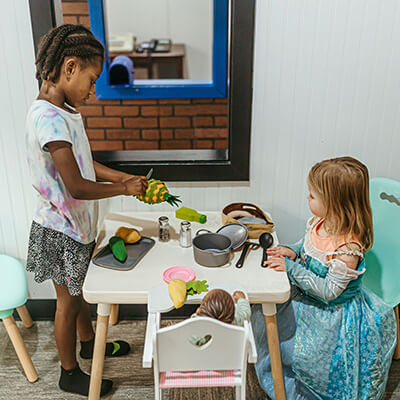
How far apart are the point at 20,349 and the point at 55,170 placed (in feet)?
2.50

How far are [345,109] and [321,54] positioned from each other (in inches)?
9.2

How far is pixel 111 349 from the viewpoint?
73.8 inches

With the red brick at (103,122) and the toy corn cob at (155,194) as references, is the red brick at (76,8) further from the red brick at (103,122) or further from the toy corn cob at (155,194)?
the toy corn cob at (155,194)

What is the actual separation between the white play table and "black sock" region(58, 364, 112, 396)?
164 millimetres

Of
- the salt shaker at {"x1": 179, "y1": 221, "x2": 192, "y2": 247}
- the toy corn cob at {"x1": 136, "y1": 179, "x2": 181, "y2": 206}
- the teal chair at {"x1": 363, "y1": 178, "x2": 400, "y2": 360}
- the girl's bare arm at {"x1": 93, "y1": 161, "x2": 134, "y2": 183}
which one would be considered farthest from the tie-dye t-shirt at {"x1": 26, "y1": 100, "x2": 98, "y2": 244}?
the teal chair at {"x1": 363, "y1": 178, "x2": 400, "y2": 360}

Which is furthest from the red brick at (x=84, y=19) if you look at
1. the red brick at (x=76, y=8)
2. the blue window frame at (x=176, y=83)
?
the blue window frame at (x=176, y=83)

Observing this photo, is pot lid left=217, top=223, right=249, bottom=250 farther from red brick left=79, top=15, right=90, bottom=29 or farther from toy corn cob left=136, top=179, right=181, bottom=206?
red brick left=79, top=15, right=90, bottom=29

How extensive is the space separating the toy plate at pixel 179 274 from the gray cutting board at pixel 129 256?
128 mm

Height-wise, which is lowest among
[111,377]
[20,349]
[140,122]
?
[111,377]

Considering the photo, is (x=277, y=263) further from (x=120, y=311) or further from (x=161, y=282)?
(x=120, y=311)

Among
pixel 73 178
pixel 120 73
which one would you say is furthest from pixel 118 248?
pixel 120 73

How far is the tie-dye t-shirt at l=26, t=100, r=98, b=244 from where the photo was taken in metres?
1.32

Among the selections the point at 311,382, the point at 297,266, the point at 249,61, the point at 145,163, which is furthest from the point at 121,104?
the point at 311,382

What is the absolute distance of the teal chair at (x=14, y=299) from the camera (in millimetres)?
1652
